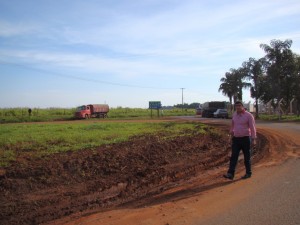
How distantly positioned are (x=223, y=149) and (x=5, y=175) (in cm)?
886

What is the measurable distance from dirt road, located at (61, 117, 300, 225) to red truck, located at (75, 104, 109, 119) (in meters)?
46.5

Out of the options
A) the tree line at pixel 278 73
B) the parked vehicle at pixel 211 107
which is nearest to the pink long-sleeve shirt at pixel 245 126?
the tree line at pixel 278 73

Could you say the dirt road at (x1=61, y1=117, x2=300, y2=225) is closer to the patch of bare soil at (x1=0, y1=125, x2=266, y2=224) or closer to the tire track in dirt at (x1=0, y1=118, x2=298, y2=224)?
the tire track in dirt at (x1=0, y1=118, x2=298, y2=224)

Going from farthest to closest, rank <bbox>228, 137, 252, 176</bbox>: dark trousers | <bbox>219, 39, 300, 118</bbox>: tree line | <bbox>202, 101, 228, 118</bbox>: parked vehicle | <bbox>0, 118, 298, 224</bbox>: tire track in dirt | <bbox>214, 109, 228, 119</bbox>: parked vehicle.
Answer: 1. <bbox>202, 101, 228, 118</bbox>: parked vehicle
2. <bbox>214, 109, 228, 119</bbox>: parked vehicle
3. <bbox>219, 39, 300, 118</bbox>: tree line
4. <bbox>228, 137, 252, 176</bbox>: dark trousers
5. <bbox>0, 118, 298, 224</bbox>: tire track in dirt

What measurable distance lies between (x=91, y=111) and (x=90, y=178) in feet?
158

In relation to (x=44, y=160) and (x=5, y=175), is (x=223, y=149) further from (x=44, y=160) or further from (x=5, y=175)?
(x=5, y=175)

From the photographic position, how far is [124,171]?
1109 centimetres

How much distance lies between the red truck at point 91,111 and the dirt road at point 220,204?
152ft

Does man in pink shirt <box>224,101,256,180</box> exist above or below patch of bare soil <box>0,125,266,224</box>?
above

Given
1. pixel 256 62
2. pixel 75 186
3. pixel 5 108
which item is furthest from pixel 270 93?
pixel 5 108

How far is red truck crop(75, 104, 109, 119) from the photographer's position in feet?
181

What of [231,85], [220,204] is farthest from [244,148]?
[231,85]

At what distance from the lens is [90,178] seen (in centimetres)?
1030

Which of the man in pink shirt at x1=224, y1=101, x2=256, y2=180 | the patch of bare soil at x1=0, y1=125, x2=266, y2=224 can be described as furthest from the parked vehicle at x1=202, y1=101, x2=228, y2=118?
the man in pink shirt at x1=224, y1=101, x2=256, y2=180
